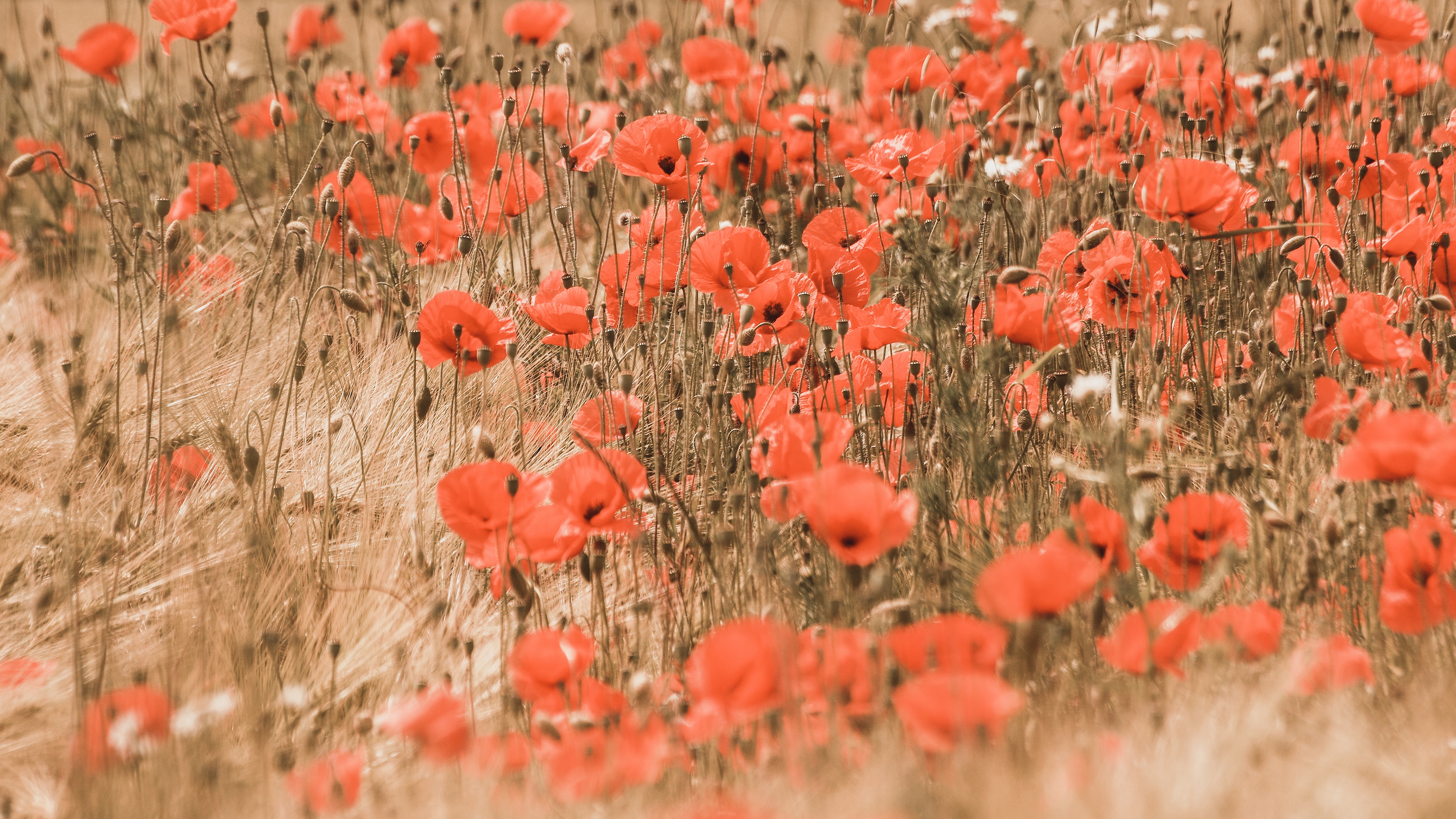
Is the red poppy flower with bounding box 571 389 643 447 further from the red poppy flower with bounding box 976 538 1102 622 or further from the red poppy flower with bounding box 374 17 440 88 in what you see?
the red poppy flower with bounding box 374 17 440 88

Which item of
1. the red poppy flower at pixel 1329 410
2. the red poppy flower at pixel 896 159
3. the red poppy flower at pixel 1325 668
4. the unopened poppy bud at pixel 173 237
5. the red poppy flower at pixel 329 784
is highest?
the unopened poppy bud at pixel 173 237

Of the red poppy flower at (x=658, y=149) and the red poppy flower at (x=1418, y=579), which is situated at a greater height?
the red poppy flower at (x=658, y=149)

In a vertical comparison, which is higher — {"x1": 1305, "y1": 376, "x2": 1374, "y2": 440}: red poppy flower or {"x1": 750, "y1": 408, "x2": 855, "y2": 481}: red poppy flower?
{"x1": 750, "y1": 408, "x2": 855, "y2": 481}: red poppy flower

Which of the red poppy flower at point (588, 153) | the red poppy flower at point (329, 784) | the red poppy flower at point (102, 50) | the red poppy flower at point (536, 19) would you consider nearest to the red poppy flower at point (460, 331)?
the red poppy flower at point (588, 153)

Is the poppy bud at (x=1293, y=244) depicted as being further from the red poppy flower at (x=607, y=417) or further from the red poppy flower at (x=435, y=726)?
the red poppy flower at (x=435, y=726)

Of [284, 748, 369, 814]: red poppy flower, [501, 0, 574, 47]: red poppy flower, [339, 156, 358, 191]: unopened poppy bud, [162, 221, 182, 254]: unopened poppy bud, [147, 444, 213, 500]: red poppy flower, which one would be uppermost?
[501, 0, 574, 47]: red poppy flower

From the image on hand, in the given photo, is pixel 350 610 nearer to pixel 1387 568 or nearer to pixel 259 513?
pixel 259 513

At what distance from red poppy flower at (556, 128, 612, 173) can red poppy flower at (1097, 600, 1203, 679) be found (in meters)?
1.39

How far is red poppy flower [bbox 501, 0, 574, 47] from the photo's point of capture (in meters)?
3.05

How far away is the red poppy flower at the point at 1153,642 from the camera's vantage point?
1.24 meters

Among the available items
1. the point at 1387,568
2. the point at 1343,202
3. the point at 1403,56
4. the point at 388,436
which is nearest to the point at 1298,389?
the point at 1387,568

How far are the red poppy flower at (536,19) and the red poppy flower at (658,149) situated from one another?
3.46 feet

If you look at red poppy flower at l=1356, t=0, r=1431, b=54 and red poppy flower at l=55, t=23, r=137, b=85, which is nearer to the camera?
red poppy flower at l=1356, t=0, r=1431, b=54

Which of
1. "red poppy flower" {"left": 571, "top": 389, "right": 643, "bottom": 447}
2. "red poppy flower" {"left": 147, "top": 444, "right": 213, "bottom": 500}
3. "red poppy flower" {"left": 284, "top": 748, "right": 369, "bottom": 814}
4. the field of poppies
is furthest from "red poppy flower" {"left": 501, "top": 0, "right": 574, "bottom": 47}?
"red poppy flower" {"left": 284, "top": 748, "right": 369, "bottom": 814}
